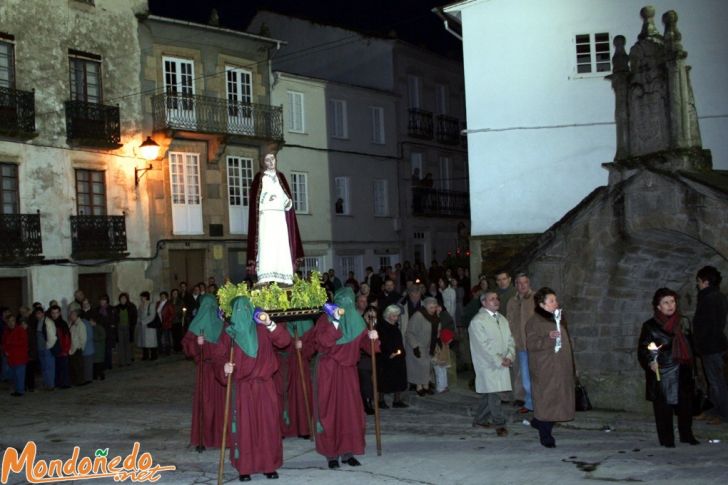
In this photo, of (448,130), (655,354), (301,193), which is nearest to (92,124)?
(301,193)

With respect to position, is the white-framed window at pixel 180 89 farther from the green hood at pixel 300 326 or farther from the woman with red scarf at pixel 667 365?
the woman with red scarf at pixel 667 365

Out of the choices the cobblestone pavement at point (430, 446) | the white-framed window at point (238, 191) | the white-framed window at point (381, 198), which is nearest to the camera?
the cobblestone pavement at point (430, 446)

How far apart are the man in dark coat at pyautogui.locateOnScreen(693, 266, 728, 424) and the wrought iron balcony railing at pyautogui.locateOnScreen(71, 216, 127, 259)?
62.2ft

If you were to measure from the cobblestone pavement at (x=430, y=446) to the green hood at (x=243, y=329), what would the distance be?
1366mm

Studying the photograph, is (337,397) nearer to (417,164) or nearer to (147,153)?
(147,153)

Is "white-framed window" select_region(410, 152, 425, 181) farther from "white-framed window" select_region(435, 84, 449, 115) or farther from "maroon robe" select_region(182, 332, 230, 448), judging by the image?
"maroon robe" select_region(182, 332, 230, 448)

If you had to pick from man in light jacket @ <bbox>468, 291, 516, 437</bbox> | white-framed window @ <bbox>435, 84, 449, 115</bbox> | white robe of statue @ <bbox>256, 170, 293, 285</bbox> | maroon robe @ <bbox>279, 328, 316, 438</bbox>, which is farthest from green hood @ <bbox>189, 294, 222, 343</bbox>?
white-framed window @ <bbox>435, 84, 449, 115</bbox>

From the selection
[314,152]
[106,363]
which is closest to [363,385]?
[106,363]

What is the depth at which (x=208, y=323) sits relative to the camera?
11297 millimetres

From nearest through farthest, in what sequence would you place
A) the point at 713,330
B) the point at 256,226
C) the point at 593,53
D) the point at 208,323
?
the point at 713,330 < the point at 208,323 < the point at 256,226 < the point at 593,53

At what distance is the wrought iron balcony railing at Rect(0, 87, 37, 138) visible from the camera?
24434mm

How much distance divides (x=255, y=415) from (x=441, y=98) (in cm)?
3146

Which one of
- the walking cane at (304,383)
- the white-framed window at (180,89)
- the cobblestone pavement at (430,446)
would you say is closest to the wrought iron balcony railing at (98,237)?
the white-framed window at (180,89)

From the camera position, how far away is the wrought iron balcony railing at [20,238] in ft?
79.8
